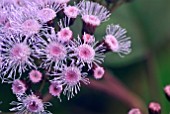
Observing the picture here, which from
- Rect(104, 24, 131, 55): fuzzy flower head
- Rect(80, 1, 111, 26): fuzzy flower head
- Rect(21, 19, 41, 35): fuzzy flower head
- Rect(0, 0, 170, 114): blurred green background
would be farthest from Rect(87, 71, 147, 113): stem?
Rect(21, 19, 41, 35): fuzzy flower head

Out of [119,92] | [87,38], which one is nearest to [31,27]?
[87,38]

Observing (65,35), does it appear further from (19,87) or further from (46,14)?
(19,87)

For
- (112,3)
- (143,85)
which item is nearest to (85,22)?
(112,3)

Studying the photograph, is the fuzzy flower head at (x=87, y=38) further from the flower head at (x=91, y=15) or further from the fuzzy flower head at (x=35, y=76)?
the fuzzy flower head at (x=35, y=76)

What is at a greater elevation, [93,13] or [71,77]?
[93,13]

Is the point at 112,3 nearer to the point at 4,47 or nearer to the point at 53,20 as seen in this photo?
the point at 53,20

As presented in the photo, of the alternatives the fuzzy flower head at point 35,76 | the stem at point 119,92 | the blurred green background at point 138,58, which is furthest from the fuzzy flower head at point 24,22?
the blurred green background at point 138,58
